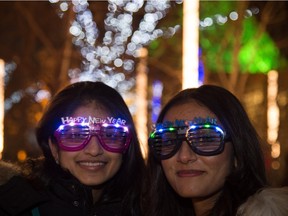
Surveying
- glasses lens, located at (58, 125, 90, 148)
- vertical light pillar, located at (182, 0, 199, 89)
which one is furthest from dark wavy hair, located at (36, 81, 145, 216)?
vertical light pillar, located at (182, 0, 199, 89)

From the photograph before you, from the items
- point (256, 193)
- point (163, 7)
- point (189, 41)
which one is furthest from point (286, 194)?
point (163, 7)

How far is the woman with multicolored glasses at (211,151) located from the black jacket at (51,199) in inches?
23.9

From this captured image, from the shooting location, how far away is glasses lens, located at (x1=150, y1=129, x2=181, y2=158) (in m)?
3.02

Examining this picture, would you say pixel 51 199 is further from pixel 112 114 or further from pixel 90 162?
pixel 112 114

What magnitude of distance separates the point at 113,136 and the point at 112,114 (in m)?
0.19

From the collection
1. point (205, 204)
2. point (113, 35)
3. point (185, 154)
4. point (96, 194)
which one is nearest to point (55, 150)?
point (96, 194)

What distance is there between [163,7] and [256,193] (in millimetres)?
10555

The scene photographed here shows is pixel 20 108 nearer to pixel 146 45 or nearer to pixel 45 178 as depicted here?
pixel 146 45

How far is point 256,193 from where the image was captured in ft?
8.51

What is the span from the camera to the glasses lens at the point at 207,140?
114 inches

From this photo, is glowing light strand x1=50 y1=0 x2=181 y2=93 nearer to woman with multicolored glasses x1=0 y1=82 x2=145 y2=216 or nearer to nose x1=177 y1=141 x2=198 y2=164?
woman with multicolored glasses x1=0 y1=82 x2=145 y2=216

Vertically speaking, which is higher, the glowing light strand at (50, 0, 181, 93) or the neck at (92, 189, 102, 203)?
the glowing light strand at (50, 0, 181, 93)

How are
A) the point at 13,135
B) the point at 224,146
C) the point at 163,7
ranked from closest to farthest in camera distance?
the point at 224,146, the point at 163,7, the point at 13,135

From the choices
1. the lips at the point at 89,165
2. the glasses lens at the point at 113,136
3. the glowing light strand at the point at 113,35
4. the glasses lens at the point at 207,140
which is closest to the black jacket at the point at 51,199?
the lips at the point at 89,165
